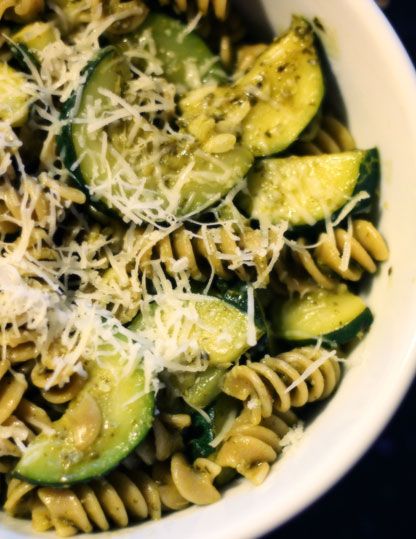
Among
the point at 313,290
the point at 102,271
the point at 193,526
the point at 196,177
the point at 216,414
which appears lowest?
the point at 193,526

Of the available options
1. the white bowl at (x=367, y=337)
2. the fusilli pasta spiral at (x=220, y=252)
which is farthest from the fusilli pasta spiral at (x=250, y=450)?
the fusilli pasta spiral at (x=220, y=252)

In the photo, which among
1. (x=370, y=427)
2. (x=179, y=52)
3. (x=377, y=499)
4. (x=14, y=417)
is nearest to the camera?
(x=370, y=427)

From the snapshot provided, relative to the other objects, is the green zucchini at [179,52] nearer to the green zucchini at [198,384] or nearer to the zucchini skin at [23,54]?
the zucchini skin at [23,54]

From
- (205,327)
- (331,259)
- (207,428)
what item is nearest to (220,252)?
(205,327)

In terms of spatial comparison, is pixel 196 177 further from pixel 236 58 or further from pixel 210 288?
pixel 236 58

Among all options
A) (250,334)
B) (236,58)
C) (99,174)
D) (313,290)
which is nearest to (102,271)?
(99,174)

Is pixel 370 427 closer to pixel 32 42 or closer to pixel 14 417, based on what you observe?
pixel 14 417

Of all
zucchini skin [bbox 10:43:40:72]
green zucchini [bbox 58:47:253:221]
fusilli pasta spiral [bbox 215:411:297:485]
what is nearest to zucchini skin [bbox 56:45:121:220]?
green zucchini [bbox 58:47:253:221]
